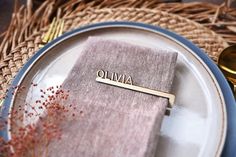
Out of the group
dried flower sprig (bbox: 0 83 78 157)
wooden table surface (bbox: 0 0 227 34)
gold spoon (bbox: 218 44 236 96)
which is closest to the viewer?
dried flower sprig (bbox: 0 83 78 157)

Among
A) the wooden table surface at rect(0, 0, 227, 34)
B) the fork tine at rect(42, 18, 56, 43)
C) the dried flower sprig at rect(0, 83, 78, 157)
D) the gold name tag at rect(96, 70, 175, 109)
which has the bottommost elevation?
the dried flower sprig at rect(0, 83, 78, 157)

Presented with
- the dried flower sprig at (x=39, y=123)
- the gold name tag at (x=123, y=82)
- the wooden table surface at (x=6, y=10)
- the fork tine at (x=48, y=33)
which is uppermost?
the wooden table surface at (x=6, y=10)

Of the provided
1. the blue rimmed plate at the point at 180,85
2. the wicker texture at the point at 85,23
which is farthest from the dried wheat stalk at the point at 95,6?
the blue rimmed plate at the point at 180,85

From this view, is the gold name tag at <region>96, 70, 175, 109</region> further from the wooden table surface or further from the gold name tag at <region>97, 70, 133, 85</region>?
the wooden table surface

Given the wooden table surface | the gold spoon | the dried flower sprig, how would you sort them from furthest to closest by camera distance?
the wooden table surface
the gold spoon
the dried flower sprig

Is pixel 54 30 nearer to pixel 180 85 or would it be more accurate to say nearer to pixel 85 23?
pixel 85 23

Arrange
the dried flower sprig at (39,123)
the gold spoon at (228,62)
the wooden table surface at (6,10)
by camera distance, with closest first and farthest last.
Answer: the dried flower sprig at (39,123) < the gold spoon at (228,62) < the wooden table surface at (6,10)

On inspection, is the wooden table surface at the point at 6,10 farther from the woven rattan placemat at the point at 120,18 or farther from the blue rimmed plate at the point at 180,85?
the blue rimmed plate at the point at 180,85

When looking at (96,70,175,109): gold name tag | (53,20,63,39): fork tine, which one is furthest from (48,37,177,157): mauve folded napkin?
(53,20,63,39): fork tine
